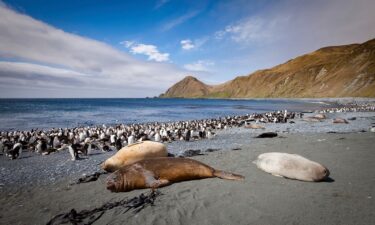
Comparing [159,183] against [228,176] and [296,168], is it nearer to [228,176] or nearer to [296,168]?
[228,176]

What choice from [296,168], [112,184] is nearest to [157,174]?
[112,184]

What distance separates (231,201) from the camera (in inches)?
227

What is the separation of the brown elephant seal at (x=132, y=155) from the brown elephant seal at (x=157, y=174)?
1306 millimetres

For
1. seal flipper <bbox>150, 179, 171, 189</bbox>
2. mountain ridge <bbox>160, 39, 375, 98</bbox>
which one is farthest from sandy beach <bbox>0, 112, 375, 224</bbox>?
mountain ridge <bbox>160, 39, 375, 98</bbox>

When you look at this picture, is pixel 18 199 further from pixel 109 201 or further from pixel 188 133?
pixel 188 133

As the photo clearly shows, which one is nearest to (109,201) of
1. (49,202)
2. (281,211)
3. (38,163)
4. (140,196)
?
(140,196)

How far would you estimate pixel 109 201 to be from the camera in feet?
20.0

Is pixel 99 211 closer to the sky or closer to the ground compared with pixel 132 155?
closer to the ground

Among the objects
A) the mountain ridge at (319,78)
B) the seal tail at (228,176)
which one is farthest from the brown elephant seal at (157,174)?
the mountain ridge at (319,78)

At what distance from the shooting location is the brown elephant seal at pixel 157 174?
6688 mm

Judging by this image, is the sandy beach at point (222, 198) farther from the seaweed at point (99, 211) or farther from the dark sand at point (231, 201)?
the seaweed at point (99, 211)

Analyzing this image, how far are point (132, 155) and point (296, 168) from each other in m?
5.12

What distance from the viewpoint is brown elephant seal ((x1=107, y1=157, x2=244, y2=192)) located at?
21.9ft

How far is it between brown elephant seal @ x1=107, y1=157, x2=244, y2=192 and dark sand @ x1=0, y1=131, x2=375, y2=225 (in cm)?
21
